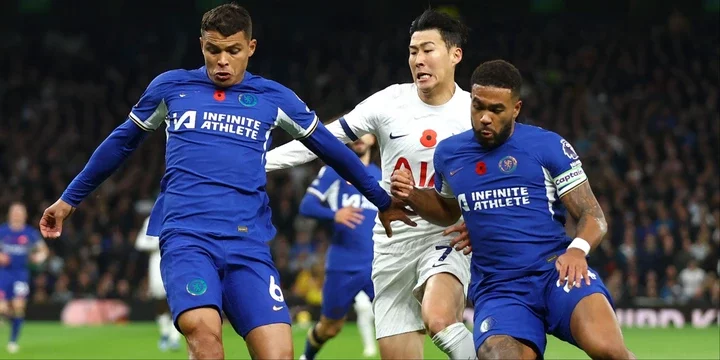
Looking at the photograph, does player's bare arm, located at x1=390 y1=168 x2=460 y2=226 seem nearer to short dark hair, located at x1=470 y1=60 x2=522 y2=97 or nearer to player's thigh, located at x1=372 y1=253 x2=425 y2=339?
player's thigh, located at x1=372 y1=253 x2=425 y2=339

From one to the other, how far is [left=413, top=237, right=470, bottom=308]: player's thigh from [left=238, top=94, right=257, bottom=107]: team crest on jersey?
1.63m

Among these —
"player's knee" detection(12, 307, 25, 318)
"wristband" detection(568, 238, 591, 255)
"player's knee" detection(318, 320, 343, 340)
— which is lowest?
"player's knee" detection(12, 307, 25, 318)

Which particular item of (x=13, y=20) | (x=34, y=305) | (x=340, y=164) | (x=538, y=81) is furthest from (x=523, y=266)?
(x=13, y=20)

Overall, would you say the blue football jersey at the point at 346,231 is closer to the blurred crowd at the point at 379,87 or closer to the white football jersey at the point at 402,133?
the white football jersey at the point at 402,133

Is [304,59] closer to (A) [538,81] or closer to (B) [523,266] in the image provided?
(A) [538,81]

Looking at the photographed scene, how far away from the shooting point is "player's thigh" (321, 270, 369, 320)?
36.6 ft

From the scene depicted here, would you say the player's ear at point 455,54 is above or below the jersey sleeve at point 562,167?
above

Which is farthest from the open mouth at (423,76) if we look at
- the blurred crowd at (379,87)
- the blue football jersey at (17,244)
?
the blurred crowd at (379,87)

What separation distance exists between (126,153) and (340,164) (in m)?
1.25

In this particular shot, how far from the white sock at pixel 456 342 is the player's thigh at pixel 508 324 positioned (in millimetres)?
78

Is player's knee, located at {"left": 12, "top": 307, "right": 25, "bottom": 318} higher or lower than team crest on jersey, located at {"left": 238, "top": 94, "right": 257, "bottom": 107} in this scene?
lower

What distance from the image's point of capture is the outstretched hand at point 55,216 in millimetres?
6625

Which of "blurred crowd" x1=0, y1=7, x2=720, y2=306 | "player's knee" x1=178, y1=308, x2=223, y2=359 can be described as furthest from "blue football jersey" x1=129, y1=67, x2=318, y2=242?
"blurred crowd" x1=0, y1=7, x2=720, y2=306

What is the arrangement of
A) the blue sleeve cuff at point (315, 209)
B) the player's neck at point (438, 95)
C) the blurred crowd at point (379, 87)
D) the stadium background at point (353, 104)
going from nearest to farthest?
the player's neck at point (438, 95) → the blue sleeve cuff at point (315, 209) → the stadium background at point (353, 104) → the blurred crowd at point (379, 87)
